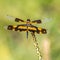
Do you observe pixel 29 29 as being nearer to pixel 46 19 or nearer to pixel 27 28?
pixel 27 28

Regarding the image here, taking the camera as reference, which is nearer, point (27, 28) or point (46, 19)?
point (27, 28)

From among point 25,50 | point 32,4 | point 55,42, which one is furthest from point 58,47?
point 32,4

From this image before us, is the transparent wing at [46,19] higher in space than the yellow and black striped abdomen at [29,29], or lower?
higher

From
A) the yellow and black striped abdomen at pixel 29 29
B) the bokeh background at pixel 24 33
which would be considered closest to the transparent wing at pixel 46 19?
the bokeh background at pixel 24 33

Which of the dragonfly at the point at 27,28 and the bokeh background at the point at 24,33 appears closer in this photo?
the dragonfly at the point at 27,28

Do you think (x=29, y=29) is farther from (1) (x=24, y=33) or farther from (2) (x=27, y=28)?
(1) (x=24, y=33)

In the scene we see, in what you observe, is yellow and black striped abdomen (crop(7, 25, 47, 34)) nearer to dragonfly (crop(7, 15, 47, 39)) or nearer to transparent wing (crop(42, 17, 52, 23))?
dragonfly (crop(7, 15, 47, 39))

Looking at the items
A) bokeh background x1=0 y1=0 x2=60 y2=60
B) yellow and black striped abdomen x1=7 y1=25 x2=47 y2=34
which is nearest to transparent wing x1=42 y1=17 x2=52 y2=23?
bokeh background x1=0 y1=0 x2=60 y2=60

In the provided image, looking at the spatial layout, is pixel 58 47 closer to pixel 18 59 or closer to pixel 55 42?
pixel 55 42

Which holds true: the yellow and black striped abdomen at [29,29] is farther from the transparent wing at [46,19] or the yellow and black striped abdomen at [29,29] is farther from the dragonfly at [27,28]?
the transparent wing at [46,19]

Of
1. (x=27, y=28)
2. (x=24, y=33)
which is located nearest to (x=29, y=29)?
(x=27, y=28)
